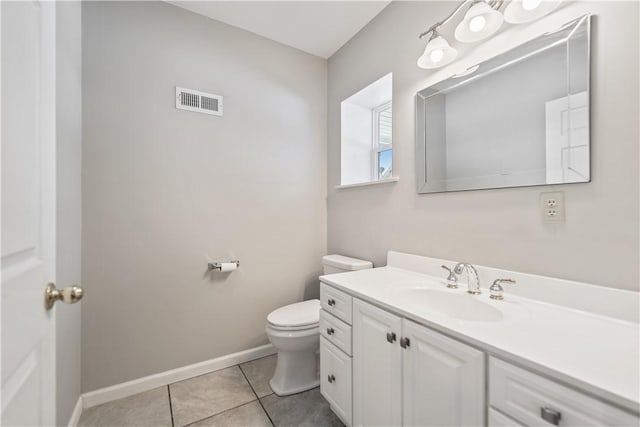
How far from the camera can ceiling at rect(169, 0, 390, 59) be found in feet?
5.97

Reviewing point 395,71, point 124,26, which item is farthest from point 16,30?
point 395,71

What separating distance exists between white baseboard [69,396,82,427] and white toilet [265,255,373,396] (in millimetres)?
1029

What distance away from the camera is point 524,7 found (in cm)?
106

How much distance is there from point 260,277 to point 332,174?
1069mm

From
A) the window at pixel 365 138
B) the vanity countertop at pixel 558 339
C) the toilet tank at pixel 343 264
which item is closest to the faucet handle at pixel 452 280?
the vanity countertop at pixel 558 339

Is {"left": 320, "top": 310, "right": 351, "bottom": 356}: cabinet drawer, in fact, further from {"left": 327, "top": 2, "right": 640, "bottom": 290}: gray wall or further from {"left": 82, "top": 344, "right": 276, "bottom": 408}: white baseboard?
{"left": 82, "top": 344, "right": 276, "bottom": 408}: white baseboard

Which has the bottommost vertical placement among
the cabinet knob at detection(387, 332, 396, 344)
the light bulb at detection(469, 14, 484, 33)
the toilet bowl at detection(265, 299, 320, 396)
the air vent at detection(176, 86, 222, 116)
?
the toilet bowl at detection(265, 299, 320, 396)

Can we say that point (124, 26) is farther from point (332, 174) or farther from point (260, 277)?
point (260, 277)

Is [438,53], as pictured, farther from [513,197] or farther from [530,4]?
[513,197]

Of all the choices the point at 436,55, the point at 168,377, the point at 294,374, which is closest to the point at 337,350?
the point at 294,374

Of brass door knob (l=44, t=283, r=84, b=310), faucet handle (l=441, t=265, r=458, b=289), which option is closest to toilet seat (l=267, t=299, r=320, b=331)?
faucet handle (l=441, t=265, r=458, b=289)

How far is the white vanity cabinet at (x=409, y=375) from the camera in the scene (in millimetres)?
815

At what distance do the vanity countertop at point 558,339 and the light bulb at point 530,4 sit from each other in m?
1.12

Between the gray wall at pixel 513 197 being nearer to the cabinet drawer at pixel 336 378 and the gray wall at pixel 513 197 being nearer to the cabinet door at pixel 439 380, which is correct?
the cabinet door at pixel 439 380
